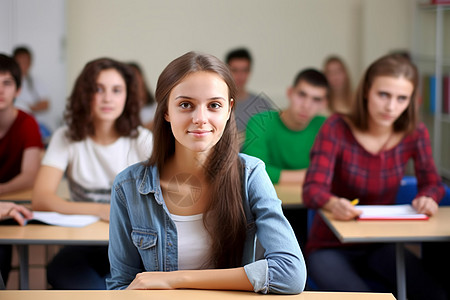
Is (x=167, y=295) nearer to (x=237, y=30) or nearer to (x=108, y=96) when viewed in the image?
(x=108, y=96)

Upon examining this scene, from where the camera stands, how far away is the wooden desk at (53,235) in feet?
5.26

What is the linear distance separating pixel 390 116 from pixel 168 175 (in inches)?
40.7

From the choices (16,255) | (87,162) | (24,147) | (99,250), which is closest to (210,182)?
(99,250)

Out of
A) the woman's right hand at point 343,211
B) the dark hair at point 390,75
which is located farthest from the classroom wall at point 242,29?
the woman's right hand at point 343,211

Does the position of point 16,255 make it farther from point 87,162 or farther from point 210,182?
point 210,182

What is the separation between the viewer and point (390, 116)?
1.96m

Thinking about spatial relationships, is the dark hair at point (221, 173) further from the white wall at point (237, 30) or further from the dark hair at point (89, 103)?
the white wall at point (237, 30)

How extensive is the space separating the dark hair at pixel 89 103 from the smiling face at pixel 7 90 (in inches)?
9.2

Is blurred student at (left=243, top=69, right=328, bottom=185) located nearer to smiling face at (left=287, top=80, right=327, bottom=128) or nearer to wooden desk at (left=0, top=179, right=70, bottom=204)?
smiling face at (left=287, top=80, right=327, bottom=128)

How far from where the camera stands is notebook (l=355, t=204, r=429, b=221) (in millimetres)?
1821

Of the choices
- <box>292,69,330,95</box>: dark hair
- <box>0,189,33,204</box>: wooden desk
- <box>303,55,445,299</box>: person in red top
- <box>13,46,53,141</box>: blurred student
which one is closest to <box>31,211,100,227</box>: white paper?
<box>0,189,33,204</box>: wooden desk

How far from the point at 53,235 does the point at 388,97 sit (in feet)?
3.97

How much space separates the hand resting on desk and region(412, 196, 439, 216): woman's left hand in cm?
129

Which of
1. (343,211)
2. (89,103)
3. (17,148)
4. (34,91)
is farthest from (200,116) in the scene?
(34,91)
